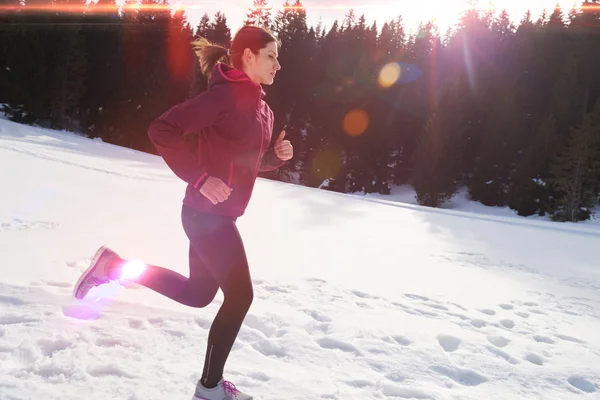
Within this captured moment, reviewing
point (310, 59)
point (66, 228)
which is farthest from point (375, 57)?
point (66, 228)

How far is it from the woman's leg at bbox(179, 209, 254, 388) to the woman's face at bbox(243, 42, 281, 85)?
790 millimetres

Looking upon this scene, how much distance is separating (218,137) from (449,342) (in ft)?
8.38

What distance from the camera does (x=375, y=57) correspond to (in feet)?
129

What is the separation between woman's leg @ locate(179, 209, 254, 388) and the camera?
216 centimetres

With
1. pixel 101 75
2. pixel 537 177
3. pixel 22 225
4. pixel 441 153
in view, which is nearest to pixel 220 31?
pixel 101 75

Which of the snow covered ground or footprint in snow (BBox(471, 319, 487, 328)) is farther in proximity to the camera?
footprint in snow (BBox(471, 319, 487, 328))

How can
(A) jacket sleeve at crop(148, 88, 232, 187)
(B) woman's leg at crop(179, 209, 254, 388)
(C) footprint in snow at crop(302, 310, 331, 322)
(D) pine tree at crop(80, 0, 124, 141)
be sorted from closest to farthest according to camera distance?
(A) jacket sleeve at crop(148, 88, 232, 187) < (B) woman's leg at crop(179, 209, 254, 388) < (C) footprint in snow at crop(302, 310, 331, 322) < (D) pine tree at crop(80, 0, 124, 141)

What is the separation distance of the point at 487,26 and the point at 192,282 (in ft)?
180

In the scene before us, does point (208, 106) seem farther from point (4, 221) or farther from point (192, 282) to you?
point (4, 221)

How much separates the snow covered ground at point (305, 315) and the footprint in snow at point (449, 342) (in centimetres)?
2

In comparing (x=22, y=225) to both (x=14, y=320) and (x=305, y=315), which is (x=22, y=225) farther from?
(x=305, y=315)

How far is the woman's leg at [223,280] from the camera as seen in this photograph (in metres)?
2.16

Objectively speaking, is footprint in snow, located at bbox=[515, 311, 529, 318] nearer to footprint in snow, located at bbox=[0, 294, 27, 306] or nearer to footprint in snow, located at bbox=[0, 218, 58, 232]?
footprint in snow, located at bbox=[0, 294, 27, 306]

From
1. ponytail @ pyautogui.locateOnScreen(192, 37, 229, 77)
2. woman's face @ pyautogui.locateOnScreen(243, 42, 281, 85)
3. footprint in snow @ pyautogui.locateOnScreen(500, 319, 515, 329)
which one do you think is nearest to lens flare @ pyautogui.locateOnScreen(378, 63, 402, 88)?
footprint in snow @ pyautogui.locateOnScreen(500, 319, 515, 329)
